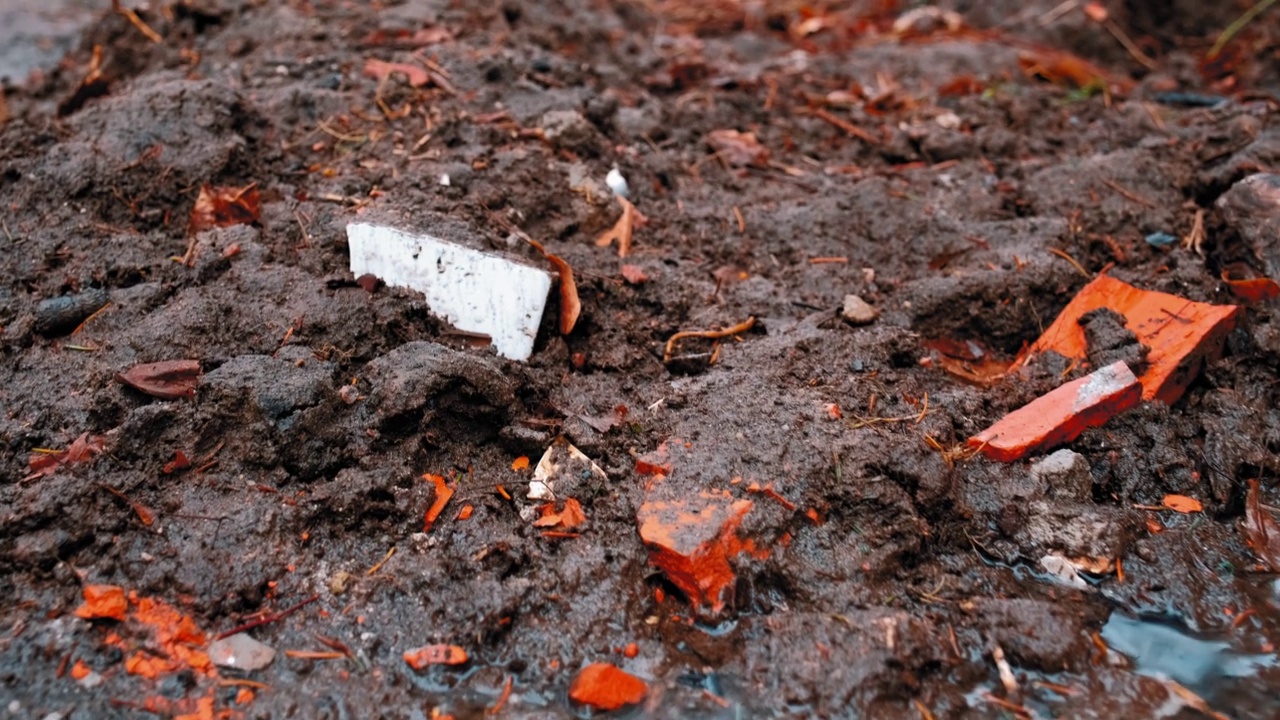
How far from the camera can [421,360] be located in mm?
2650

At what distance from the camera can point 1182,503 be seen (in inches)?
106

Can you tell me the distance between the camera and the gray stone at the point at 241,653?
2.13 m

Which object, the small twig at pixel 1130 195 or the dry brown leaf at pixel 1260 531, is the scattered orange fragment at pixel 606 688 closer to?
the dry brown leaf at pixel 1260 531

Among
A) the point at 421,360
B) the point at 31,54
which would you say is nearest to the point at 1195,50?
the point at 421,360

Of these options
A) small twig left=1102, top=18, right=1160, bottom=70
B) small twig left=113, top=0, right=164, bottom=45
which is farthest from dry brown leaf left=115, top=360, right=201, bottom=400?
small twig left=1102, top=18, right=1160, bottom=70

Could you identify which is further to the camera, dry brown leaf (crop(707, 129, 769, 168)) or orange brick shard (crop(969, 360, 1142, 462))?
dry brown leaf (crop(707, 129, 769, 168))

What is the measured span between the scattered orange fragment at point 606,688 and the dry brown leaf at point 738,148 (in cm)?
245

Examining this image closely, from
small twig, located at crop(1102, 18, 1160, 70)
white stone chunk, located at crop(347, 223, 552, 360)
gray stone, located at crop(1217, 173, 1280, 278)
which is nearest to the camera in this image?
white stone chunk, located at crop(347, 223, 552, 360)

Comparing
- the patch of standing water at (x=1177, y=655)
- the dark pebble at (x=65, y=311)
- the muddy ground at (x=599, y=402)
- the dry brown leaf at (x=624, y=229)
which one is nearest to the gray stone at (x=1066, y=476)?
the muddy ground at (x=599, y=402)

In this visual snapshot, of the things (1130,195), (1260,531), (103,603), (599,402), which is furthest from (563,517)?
(1130,195)

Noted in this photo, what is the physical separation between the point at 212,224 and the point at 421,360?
113 cm

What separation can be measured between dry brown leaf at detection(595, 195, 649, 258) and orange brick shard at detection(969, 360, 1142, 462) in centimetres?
136

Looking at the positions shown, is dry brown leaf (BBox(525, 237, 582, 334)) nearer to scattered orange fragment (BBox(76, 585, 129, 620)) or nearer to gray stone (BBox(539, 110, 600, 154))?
gray stone (BBox(539, 110, 600, 154))

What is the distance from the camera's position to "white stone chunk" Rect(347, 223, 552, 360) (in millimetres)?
2896
